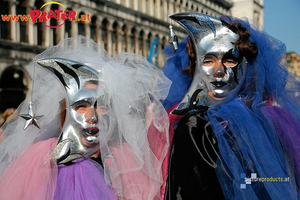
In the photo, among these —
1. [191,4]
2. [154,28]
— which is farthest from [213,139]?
[191,4]

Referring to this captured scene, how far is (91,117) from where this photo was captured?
231 centimetres

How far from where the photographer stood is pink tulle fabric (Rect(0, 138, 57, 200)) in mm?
2150

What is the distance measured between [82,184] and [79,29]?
13895 mm

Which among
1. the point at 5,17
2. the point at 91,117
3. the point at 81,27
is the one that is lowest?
the point at 91,117

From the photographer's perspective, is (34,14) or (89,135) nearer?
(89,135)

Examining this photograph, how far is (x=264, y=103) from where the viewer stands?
2.50m

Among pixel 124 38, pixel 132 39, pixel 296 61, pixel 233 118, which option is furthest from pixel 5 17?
pixel 233 118

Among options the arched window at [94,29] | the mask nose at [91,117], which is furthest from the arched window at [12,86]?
the mask nose at [91,117]

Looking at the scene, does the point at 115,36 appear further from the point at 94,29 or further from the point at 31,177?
the point at 31,177

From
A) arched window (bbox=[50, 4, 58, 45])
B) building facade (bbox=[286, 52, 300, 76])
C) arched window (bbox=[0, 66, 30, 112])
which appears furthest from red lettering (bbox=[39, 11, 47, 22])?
building facade (bbox=[286, 52, 300, 76])

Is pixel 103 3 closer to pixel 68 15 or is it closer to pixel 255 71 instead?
pixel 68 15

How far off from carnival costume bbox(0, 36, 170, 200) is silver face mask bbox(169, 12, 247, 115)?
234 millimetres

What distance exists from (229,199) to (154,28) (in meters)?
18.6

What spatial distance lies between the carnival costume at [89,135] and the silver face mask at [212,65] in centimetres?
23
